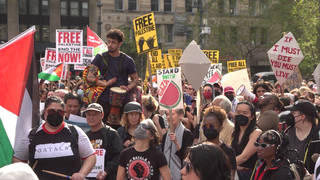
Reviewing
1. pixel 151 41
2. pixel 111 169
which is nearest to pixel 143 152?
pixel 111 169

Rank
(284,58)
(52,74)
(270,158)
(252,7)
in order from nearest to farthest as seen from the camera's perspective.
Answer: (270,158) < (284,58) < (52,74) < (252,7)

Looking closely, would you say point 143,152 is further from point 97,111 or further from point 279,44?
point 279,44

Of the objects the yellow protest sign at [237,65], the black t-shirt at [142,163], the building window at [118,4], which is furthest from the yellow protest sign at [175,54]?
the building window at [118,4]

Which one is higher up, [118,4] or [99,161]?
[118,4]

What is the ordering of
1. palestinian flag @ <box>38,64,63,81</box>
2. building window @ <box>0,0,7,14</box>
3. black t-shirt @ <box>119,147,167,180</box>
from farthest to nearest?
building window @ <box>0,0,7,14</box>
palestinian flag @ <box>38,64,63,81</box>
black t-shirt @ <box>119,147,167,180</box>

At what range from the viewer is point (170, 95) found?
25.8 ft

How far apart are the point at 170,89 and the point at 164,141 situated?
1022 millimetres

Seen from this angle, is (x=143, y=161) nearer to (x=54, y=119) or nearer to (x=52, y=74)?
(x=54, y=119)

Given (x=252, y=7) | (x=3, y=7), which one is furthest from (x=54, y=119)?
(x=3, y=7)

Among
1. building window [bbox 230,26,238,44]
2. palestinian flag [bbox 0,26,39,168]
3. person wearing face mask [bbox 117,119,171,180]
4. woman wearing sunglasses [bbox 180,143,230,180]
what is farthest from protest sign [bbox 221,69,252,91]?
building window [bbox 230,26,238,44]

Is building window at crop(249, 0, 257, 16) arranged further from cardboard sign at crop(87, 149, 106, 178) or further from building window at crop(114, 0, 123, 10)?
cardboard sign at crop(87, 149, 106, 178)

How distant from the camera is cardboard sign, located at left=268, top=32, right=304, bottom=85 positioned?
38.0 feet

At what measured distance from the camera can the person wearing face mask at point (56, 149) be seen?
5.28 m

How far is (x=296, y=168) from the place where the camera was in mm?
4992
